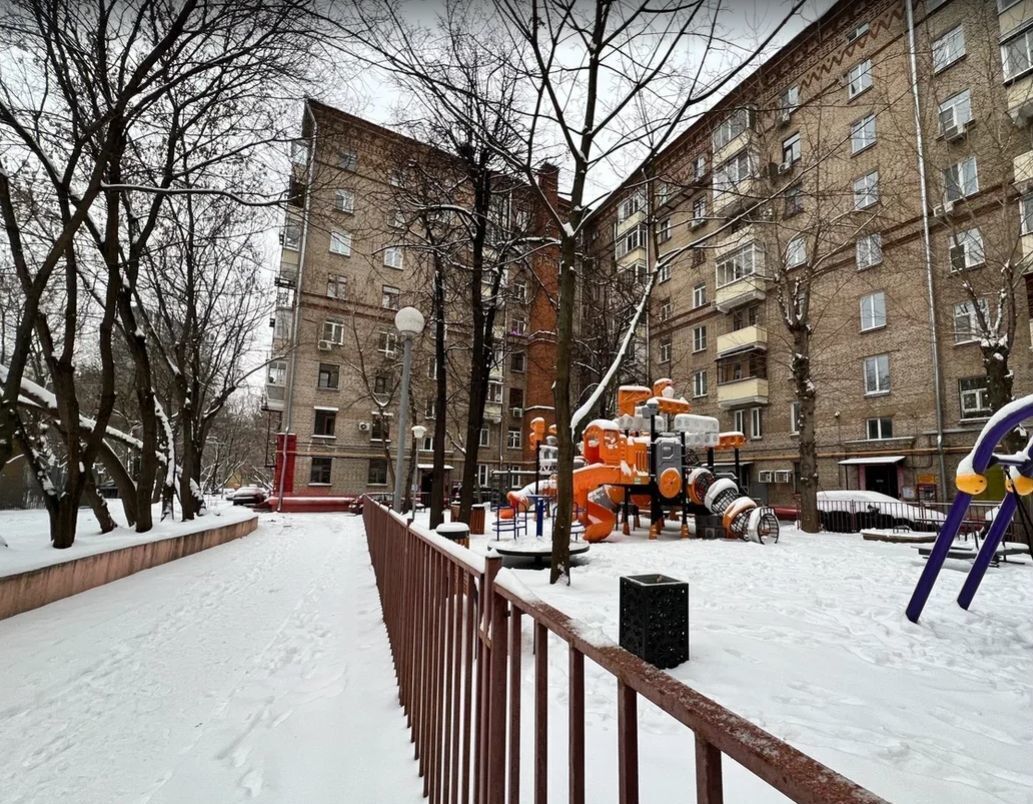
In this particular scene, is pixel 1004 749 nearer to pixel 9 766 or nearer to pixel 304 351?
pixel 9 766

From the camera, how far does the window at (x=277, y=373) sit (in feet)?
101

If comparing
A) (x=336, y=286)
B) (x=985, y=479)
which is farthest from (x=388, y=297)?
(x=985, y=479)

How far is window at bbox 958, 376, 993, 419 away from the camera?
18406 mm

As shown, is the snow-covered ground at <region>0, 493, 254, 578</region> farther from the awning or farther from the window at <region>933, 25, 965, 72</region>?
the window at <region>933, 25, 965, 72</region>

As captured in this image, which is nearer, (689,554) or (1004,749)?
(1004,749)

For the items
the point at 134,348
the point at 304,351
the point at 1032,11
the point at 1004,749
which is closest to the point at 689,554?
the point at 1004,749

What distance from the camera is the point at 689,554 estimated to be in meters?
10.8

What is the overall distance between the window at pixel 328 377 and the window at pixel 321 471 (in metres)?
4.40

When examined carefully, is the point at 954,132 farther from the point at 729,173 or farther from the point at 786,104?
the point at 786,104

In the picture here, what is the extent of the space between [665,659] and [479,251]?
10874mm

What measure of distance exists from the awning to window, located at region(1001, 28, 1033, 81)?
12.9 m

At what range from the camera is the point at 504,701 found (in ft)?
5.66

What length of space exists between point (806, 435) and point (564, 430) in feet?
35.6

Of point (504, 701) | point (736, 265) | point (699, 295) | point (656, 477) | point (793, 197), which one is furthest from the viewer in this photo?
point (699, 295)
